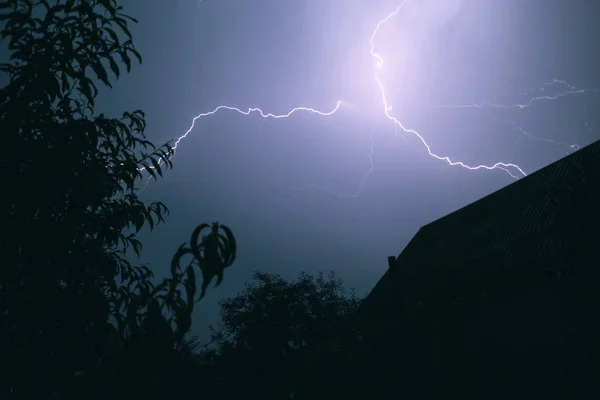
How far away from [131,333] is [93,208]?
1943 mm

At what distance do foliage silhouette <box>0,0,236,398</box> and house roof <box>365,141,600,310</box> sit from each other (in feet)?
31.3

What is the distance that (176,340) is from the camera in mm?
1491

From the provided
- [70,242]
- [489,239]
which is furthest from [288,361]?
[489,239]

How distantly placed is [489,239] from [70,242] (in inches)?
595

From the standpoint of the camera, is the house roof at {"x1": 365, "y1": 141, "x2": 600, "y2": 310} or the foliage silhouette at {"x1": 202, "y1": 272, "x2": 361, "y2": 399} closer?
the foliage silhouette at {"x1": 202, "y1": 272, "x2": 361, "y2": 399}

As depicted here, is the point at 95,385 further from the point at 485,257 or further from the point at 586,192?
the point at 485,257

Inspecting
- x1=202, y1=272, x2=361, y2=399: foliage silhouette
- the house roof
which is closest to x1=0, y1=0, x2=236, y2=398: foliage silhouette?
x1=202, y1=272, x2=361, y2=399: foliage silhouette

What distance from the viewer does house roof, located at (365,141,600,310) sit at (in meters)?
12.7

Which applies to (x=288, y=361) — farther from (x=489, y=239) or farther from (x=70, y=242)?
(x=489, y=239)

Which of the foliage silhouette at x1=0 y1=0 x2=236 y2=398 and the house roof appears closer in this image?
the foliage silhouette at x1=0 y1=0 x2=236 y2=398

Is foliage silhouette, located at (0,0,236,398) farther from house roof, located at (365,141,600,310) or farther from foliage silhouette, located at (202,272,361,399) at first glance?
house roof, located at (365,141,600,310)

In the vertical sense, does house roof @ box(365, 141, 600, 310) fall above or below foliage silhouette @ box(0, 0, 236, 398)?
above

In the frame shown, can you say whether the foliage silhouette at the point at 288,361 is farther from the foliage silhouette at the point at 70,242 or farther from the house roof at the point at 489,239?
the house roof at the point at 489,239

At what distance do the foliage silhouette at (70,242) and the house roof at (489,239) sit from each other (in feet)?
31.3
